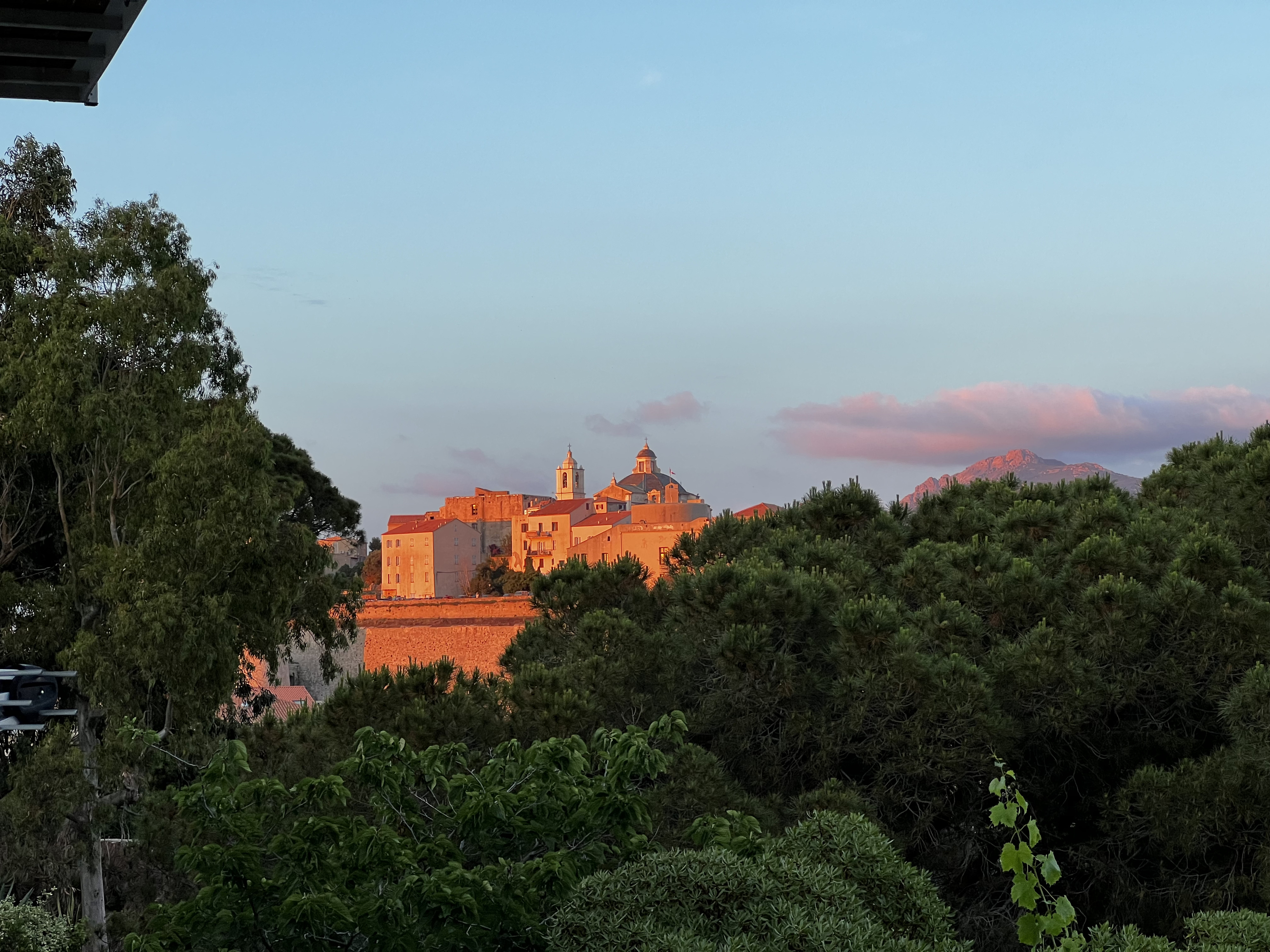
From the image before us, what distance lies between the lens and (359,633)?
163 feet

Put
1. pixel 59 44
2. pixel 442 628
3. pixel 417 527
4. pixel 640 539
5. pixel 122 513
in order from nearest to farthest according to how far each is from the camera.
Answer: pixel 59 44, pixel 122 513, pixel 442 628, pixel 640 539, pixel 417 527

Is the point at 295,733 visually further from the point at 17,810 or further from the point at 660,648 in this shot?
the point at 17,810

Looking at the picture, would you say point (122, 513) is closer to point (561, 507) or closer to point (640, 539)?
point (640, 539)

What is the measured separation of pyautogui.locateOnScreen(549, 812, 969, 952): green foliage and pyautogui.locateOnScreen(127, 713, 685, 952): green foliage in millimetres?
583

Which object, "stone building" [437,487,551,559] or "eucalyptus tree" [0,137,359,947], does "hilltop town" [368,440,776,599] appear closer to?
"stone building" [437,487,551,559]

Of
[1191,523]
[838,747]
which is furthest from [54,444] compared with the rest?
[1191,523]

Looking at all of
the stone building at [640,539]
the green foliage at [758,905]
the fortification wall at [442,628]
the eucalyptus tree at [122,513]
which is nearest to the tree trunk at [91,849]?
the eucalyptus tree at [122,513]

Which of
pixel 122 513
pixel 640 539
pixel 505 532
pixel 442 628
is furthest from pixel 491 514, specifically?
pixel 122 513

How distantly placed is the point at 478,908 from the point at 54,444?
10.2 m

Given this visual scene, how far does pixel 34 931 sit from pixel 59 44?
978 cm

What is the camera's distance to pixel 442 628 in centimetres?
4634

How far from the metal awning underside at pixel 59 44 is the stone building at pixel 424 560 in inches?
3747

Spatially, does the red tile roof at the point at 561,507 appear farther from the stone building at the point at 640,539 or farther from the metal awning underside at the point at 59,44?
the metal awning underside at the point at 59,44

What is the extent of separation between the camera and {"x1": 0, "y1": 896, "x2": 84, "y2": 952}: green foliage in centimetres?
1077
